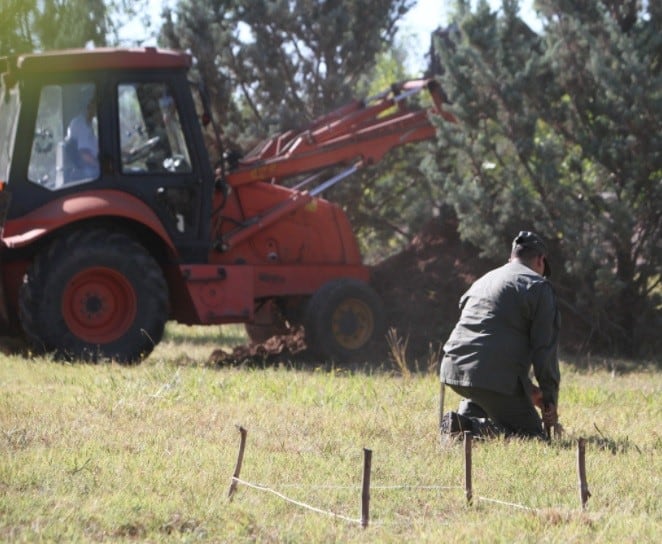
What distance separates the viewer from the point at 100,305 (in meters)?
11.6

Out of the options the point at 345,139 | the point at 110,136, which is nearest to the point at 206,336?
the point at 345,139

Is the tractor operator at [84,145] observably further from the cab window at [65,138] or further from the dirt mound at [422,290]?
the dirt mound at [422,290]

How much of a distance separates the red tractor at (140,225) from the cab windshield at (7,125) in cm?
3

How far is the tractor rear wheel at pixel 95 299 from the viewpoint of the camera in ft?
36.8

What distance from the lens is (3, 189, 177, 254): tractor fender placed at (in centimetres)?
1111

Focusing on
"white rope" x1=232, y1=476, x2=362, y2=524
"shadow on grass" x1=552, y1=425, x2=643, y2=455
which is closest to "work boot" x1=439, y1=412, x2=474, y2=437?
"shadow on grass" x1=552, y1=425, x2=643, y2=455

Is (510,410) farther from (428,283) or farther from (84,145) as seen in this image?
(428,283)

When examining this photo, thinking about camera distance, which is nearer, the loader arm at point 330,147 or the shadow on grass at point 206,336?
the loader arm at point 330,147

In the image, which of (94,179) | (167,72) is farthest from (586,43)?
(94,179)

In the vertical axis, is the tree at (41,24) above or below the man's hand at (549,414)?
above

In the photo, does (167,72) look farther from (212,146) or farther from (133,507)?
(133,507)

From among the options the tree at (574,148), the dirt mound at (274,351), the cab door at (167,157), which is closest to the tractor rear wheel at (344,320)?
the dirt mound at (274,351)

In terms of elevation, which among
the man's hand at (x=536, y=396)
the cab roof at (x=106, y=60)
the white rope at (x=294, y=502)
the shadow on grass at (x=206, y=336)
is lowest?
the white rope at (x=294, y=502)

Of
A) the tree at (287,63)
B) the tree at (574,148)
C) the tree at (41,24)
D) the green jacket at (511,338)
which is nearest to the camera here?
Result: the tree at (41,24)
